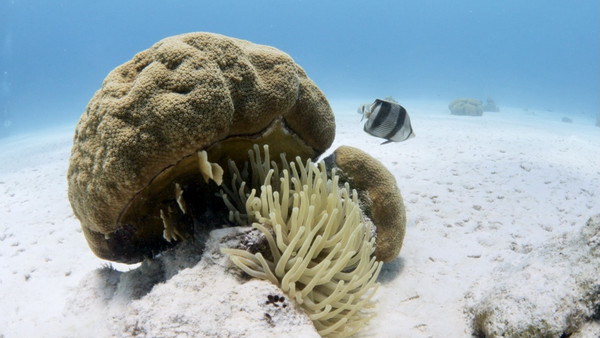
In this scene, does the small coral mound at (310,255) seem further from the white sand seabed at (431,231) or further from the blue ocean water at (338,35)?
the blue ocean water at (338,35)

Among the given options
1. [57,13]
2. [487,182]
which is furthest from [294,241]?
[57,13]

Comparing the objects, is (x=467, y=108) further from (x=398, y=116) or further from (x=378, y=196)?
(x=378, y=196)

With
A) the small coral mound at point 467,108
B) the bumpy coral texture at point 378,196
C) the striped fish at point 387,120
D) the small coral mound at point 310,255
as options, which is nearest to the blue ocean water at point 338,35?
the small coral mound at point 467,108

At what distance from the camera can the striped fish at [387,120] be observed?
3.08 m

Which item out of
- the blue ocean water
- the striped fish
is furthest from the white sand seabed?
the blue ocean water

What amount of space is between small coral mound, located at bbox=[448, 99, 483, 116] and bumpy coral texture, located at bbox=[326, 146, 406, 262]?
1754cm

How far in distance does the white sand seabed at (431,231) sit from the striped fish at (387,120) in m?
1.10

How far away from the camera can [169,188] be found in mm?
2090

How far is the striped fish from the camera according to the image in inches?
121

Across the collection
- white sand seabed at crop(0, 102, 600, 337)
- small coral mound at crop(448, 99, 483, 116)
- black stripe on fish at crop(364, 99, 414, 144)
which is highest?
black stripe on fish at crop(364, 99, 414, 144)

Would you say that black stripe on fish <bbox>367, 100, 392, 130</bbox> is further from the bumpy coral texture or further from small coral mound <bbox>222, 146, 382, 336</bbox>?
small coral mound <bbox>222, 146, 382, 336</bbox>

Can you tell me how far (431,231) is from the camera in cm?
345

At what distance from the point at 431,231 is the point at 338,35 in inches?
4441

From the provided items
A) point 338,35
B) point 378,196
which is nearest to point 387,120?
point 378,196
